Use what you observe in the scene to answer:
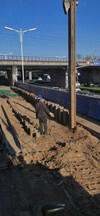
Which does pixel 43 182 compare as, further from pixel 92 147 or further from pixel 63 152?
pixel 92 147

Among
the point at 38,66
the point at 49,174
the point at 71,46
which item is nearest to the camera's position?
the point at 49,174

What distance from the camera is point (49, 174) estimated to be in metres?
6.24

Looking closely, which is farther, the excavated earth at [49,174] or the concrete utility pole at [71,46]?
the concrete utility pole at [71,46]

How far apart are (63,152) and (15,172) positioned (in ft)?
6.63

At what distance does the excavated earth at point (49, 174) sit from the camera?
4660 millimetres

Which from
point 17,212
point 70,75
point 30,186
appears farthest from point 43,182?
point 70,75

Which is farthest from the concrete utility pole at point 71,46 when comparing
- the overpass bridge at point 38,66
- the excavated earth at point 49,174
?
the overpass bridge at point 38,66

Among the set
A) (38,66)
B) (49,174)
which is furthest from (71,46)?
(38,66)

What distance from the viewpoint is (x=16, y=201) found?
484cm

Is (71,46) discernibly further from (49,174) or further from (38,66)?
(38,66)

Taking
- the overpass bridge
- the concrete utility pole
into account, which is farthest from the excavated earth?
the overpass bridge

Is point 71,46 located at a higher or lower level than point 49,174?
higher

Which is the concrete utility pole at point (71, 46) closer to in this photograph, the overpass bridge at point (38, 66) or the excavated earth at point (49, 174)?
the excavated earth at point (49, 174)

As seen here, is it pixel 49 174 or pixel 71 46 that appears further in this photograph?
pixel 71 46
